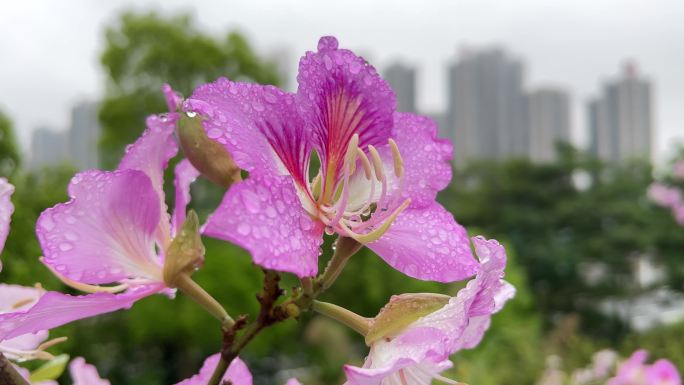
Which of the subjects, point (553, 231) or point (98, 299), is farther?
point (553, 231)

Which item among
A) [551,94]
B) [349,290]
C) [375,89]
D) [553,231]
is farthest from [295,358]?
[551,94]

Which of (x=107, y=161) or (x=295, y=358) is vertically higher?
(x=107, y=161)

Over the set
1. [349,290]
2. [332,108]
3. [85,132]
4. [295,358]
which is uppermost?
[332,108]

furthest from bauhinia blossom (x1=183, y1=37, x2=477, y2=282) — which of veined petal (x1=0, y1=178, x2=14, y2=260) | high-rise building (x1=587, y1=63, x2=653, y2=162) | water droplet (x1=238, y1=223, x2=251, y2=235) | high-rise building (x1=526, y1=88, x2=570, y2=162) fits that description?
high-rise building (x1=587, y1=63, x2=653, y2=162)

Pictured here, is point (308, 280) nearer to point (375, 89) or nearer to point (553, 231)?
point (375, 89)

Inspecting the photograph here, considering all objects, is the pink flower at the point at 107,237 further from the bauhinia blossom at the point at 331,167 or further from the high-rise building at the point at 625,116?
the high-rise building at the point at 625,116

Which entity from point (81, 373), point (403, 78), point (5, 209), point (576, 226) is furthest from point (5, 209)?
point (403, 78)
